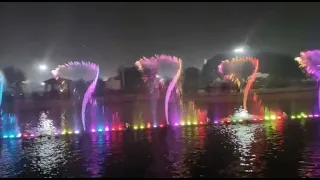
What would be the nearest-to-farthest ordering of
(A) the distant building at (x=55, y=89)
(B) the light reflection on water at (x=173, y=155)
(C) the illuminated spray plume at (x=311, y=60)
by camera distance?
1. (B) the light reflection on water at (x=173, y=155)
2. (C) the illuminated spray plume at (x=311, y=60)
3. (A) the distant building at (x=55, y=89)

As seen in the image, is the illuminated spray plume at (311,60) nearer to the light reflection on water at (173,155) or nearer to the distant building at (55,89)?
the light reflection on water at (173,155)

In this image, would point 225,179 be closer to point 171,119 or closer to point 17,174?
point 17,174

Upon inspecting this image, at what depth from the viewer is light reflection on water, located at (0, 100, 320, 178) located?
9148mm

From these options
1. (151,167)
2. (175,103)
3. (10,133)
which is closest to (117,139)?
(151,167)

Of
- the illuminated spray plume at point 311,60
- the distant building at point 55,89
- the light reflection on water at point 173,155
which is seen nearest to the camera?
the light reflection on water at point 173,155

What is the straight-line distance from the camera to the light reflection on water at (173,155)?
360 inches

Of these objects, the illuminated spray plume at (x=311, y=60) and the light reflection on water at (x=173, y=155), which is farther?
the illuminated spray plume at (x=311, y=60)

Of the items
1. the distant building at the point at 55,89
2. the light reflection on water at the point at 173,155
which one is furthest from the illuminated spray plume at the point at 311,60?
the distant building at the point at 55,89

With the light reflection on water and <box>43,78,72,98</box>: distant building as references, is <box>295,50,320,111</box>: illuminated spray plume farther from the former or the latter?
<box>43,78,72,98</box>: distant building

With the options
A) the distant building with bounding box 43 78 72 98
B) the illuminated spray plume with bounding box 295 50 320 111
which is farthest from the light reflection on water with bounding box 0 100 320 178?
the distant building with bounding box 43 78 72 98

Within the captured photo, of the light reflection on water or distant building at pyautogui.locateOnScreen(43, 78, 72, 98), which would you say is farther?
→ distant building at pyautogui.locateOnScreen(43, 78, 72, 98)

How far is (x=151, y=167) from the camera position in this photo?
9.66 metres

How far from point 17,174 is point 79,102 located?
103ft

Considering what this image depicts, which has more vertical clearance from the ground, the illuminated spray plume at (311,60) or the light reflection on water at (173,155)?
the illuminated spray plume at (311,60)
